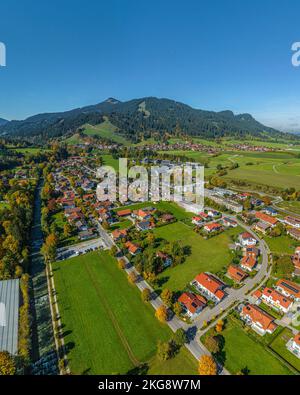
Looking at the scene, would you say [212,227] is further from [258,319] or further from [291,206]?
[291,206]

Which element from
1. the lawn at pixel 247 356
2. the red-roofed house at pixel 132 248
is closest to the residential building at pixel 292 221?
the lawn at pixel 247 356

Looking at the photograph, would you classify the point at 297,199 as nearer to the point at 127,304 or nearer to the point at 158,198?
the point at 158,198

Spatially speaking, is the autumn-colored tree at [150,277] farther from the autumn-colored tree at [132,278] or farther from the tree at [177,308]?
the tree at [177,308]

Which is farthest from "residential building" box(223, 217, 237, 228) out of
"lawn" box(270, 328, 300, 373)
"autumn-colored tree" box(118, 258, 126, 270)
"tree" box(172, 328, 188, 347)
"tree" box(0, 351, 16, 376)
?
"tree" box(0, 351, 16, 376)

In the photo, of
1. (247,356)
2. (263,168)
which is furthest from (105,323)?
(263,168)

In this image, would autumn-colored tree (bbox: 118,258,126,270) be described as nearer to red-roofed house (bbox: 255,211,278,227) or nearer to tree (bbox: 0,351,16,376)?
tree (bbox: 0,351,16,376)

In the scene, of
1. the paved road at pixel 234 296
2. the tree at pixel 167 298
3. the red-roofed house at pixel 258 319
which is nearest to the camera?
the red-roofed house at pixel 258 319

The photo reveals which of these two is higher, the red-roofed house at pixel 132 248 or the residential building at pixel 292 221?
the residential building at pixel 292 221
